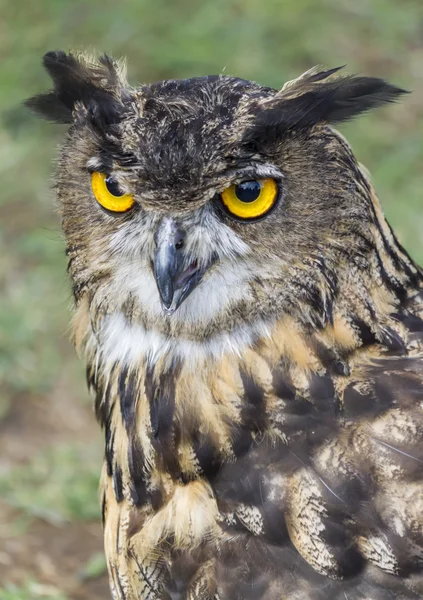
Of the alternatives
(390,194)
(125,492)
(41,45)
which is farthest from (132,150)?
(41,45)

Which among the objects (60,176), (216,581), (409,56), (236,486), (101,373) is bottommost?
(216,581)

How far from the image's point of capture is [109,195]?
2.31 m

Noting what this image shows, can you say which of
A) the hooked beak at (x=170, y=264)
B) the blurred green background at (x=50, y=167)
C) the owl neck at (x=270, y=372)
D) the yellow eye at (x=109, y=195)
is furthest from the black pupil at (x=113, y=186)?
the blurred green background at (x=50, y=167)

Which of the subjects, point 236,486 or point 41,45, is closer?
point 236,486

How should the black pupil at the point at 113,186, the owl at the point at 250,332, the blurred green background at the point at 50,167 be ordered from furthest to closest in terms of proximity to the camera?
the blurred green background at the point at 50,167, the black pupil at the point at 113,186, the owl at the point at 250,332

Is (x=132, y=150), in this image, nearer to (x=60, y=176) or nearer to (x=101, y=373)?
(x=60, y=176)

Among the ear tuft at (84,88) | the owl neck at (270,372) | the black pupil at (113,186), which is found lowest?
the owl neck at (270,372)

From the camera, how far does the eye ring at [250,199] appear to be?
2211 millimetres

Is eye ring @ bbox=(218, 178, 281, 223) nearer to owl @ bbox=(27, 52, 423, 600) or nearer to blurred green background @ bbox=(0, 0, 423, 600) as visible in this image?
owl @ bbox=(27, 52, 423, 600)

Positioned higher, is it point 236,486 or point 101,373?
point 101,373

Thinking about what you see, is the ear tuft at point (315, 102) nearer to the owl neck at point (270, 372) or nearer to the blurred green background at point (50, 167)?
the owl neck at point (270, 372)

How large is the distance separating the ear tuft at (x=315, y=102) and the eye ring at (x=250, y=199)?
10cm

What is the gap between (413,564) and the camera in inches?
81.1

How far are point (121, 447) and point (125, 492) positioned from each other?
111 mm
